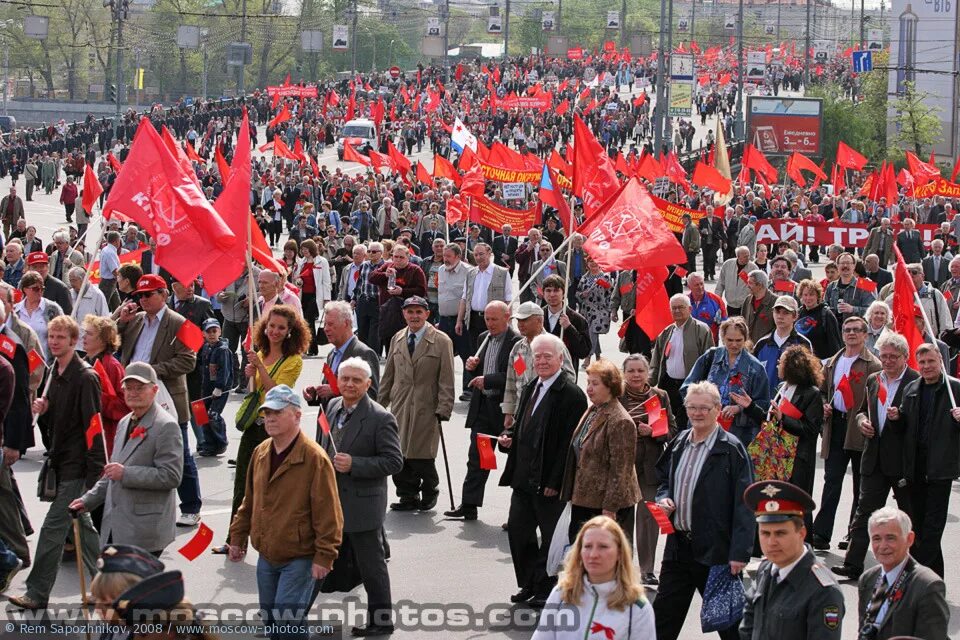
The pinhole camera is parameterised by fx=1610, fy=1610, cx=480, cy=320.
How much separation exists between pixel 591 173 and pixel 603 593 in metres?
9.60

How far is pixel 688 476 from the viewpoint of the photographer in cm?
752

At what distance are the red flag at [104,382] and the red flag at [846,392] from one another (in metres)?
4.58

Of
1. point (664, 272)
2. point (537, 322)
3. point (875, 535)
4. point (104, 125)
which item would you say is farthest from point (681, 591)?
point (104, 125)

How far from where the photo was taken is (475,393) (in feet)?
37.0

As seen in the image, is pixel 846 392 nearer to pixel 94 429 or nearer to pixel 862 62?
pixel 94 429

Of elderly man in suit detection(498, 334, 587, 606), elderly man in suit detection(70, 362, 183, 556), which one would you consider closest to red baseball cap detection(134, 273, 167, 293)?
elderly man in suit detection(70, 362, 183, 556)

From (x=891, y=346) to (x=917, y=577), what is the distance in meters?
3.35

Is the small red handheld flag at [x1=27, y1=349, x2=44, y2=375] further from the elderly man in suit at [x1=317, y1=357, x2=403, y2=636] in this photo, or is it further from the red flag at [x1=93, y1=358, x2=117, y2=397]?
the elderly man in suit at [x1=317, y1=357, x2=403, y2=636]

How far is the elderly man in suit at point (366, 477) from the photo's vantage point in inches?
323

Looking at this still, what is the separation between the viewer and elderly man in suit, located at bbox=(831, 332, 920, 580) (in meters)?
9.41

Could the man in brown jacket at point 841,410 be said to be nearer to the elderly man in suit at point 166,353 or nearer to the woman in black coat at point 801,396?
the woman in black coat at point 801,396

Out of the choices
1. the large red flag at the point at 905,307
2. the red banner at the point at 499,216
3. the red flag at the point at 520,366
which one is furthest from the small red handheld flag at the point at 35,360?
the red banner at the point at 499,216

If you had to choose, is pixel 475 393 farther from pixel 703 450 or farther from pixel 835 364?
pixel 703 450

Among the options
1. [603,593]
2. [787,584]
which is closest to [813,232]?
[787,584]
